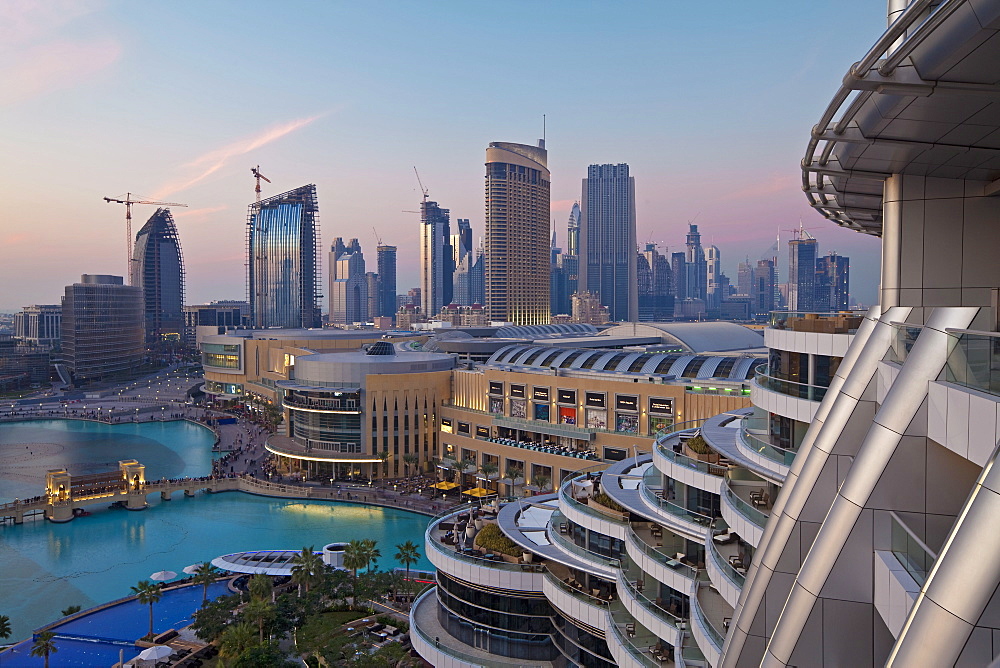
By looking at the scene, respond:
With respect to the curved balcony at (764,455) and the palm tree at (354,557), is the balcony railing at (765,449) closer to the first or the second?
the curved balcony at (764,455)

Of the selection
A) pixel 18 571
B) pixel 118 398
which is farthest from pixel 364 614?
pixel 118 398

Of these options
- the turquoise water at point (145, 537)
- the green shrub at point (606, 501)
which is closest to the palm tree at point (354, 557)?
the turquoise water at point (145, 537)

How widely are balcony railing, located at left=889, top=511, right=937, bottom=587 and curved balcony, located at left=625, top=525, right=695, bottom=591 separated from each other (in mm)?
10226

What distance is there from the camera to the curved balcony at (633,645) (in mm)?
17656

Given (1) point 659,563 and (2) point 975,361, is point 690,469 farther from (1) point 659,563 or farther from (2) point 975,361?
(2) point 975,361

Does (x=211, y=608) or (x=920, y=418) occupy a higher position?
(x=920, y=418)

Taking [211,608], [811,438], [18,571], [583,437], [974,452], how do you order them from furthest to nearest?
[583,437] → [18,571] → [211,608] → [811,438] → [974,452]

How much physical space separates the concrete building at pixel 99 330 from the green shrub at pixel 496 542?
154 m

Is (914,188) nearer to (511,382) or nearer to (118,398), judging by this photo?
(511,382)

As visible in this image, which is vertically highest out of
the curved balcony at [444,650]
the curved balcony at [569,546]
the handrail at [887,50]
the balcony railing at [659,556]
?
the handrail at [887,50]

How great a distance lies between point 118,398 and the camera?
129125 mm

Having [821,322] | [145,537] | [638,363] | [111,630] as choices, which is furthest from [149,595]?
[638,363]

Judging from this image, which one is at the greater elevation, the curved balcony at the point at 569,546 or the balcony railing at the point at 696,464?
the balcony railing at the point at 696,464

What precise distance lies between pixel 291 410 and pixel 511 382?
2368 centimetres
